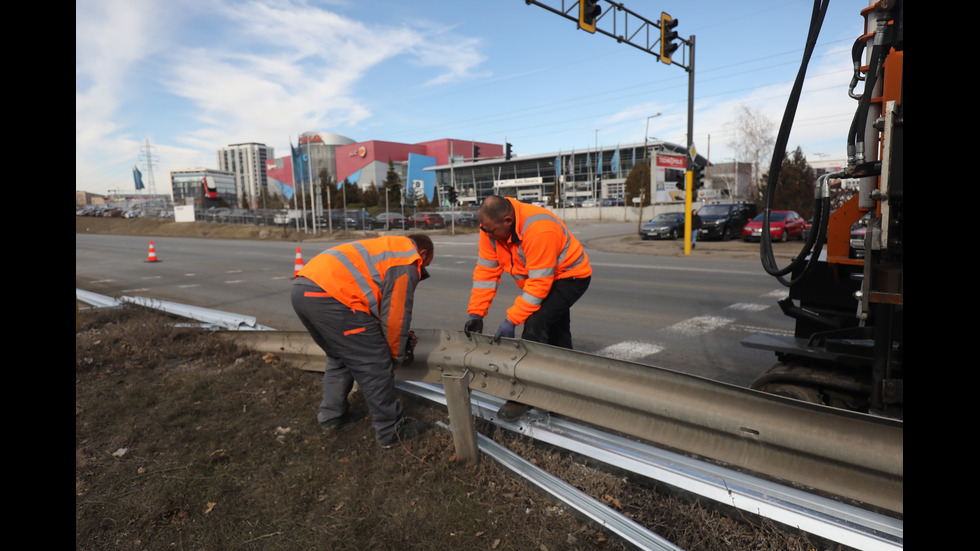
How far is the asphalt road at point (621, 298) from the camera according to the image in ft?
19.4

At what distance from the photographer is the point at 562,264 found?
3699 millimetres

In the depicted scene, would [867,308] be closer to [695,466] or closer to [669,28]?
[695,466]

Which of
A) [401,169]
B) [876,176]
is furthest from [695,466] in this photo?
[401,169]

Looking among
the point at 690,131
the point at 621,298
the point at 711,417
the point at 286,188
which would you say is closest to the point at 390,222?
the point at 690,131

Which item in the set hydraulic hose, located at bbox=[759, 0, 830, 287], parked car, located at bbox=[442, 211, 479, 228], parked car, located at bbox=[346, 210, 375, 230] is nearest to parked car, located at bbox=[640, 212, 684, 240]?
parked car, located at bbox=[442, 211, 479, 228]

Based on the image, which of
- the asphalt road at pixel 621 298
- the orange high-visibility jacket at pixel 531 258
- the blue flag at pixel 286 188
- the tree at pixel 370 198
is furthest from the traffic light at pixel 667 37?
the blue flag at pixel 286 188

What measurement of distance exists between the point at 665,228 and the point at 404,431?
934 inches

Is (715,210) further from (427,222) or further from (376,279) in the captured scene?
(376,279)

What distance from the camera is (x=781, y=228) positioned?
71.9ft

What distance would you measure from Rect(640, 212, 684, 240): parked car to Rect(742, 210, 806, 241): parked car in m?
3.31

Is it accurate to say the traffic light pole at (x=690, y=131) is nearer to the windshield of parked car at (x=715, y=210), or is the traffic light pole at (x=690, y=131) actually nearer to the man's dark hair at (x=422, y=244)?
the windshield of parked car at (x=715, y=210)

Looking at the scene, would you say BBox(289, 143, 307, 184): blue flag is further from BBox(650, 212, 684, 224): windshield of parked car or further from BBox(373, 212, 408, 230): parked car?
BBox(650, 212, 684, 224): windshield of parked car
